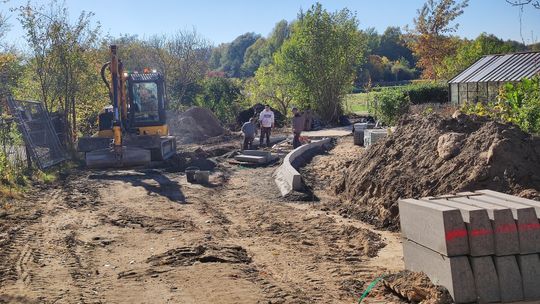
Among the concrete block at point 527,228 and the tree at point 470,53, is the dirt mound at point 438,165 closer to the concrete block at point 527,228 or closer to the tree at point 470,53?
the concrete block at point 527,228

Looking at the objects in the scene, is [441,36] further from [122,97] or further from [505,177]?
Result: [505,177]

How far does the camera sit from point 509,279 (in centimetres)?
607

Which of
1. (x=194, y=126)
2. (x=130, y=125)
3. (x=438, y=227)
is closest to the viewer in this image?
(x=438, y=227)

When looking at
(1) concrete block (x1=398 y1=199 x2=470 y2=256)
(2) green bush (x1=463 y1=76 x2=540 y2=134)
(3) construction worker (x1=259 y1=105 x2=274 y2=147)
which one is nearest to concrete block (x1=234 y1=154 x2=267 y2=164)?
(3) construction worker (x1=259 y1=105 x2=274 y2=147)

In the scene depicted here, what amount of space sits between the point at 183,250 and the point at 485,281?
14.6 feet

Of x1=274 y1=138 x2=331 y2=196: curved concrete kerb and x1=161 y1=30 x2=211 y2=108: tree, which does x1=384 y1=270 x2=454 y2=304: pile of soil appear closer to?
x1=274 y1=138 x2=331 y2=196: curved concrete kerb

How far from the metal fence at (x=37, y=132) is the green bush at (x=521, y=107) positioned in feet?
40.5

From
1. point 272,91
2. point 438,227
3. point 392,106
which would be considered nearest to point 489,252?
point 438,227

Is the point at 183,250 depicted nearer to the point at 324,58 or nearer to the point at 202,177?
the point at 202,177

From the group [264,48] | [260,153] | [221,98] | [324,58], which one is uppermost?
[264,48]

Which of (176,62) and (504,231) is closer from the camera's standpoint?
(504,231)

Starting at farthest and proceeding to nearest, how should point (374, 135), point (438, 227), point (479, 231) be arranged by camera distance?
point (374, 135) < point (438, 227) < point (479, 231)

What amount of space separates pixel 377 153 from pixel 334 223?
2.92m

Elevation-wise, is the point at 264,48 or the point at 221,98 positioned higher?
the point at 264,48
